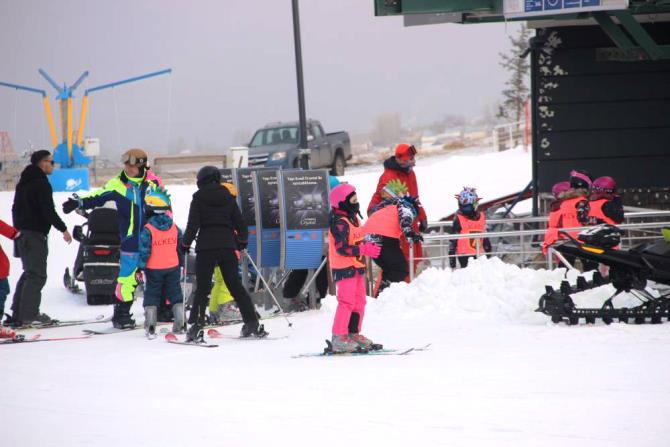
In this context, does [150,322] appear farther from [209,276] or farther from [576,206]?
[576,206]

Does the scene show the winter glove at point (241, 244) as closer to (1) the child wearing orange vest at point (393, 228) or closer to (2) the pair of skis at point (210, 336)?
(2) the pair of skis at point (210, 336)

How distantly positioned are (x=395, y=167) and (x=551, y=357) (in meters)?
5.02

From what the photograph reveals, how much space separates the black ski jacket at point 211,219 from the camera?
36.0 ft

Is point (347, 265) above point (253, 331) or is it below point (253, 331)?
above

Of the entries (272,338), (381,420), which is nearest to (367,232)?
(272,338)

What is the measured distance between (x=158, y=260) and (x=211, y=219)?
0.95 metres

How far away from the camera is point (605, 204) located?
1337cm

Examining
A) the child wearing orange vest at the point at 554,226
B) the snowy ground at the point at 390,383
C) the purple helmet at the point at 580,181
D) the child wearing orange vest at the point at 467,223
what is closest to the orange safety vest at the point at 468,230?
the child wearing orange vest at the point at 467,223

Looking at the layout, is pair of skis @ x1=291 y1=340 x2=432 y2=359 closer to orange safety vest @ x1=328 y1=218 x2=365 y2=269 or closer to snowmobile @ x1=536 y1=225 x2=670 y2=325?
orange safety vest @ x1=328 y1=218 x2=365 y2=269

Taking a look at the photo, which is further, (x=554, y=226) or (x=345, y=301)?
(x=554, y=226)

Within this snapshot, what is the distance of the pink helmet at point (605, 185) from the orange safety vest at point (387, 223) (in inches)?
93.4

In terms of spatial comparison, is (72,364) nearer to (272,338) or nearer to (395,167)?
(272,338)

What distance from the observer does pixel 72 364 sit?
9.85 meters

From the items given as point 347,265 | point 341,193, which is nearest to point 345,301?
point 347,265
